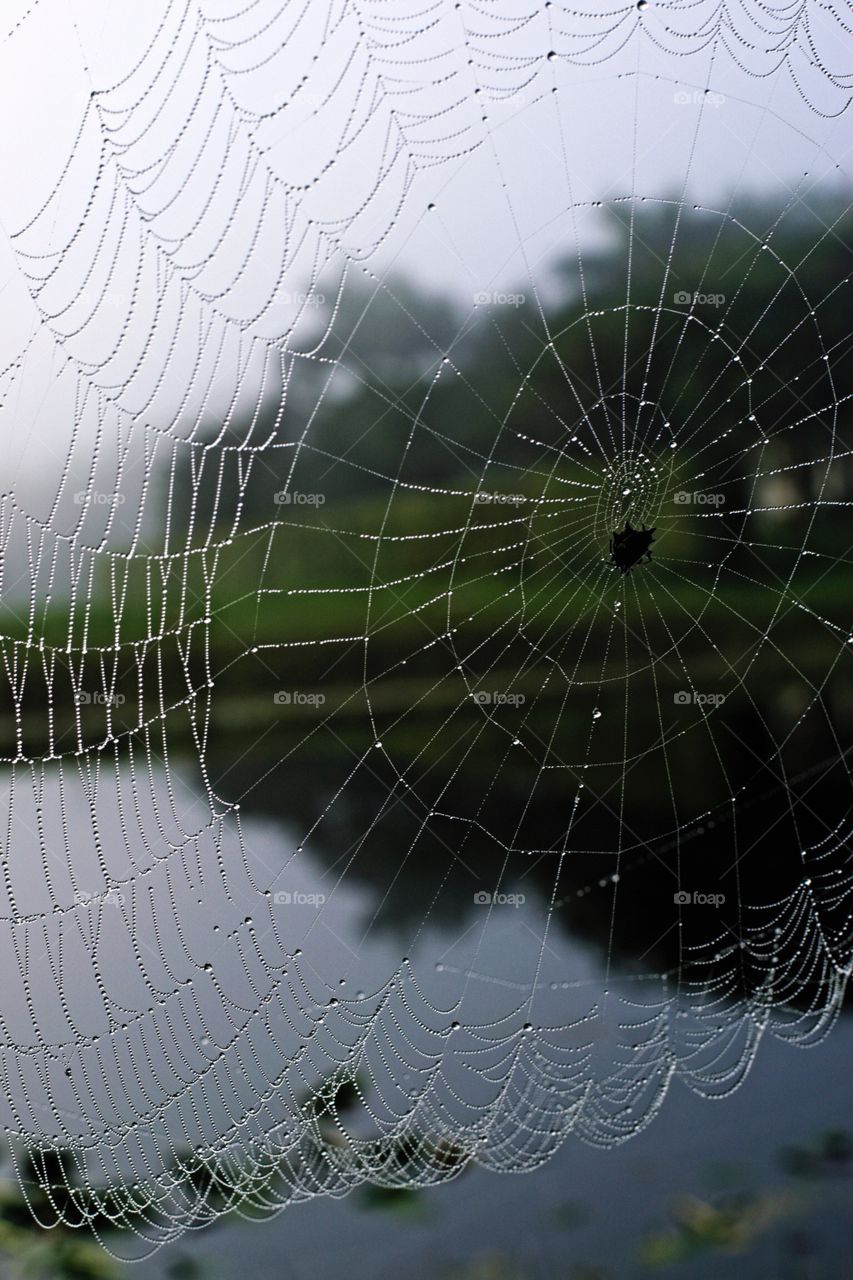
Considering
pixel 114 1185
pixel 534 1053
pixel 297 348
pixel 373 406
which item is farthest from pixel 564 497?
pixel 114 1185

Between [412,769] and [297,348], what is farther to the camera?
[412,769]

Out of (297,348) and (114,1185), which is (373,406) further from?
(114,1185)

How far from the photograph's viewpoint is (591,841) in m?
2.43

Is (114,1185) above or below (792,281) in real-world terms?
below

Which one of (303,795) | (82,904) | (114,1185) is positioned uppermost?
(303,795)

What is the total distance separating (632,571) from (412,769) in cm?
56

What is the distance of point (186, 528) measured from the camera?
5.85ft

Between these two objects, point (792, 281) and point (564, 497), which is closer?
point (564, 497)

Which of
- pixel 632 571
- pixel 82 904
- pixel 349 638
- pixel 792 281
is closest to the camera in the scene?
pixel 82 904

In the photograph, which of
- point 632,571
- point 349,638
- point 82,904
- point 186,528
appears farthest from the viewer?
point 632,571

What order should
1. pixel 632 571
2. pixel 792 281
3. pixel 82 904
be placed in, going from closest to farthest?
pixel 82 904
pixel 632 571
pixel 792 281

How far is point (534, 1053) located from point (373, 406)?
1180 mm

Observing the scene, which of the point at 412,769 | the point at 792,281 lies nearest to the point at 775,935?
the point at 412,769

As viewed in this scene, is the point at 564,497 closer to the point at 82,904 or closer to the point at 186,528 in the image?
the point at 186,528
